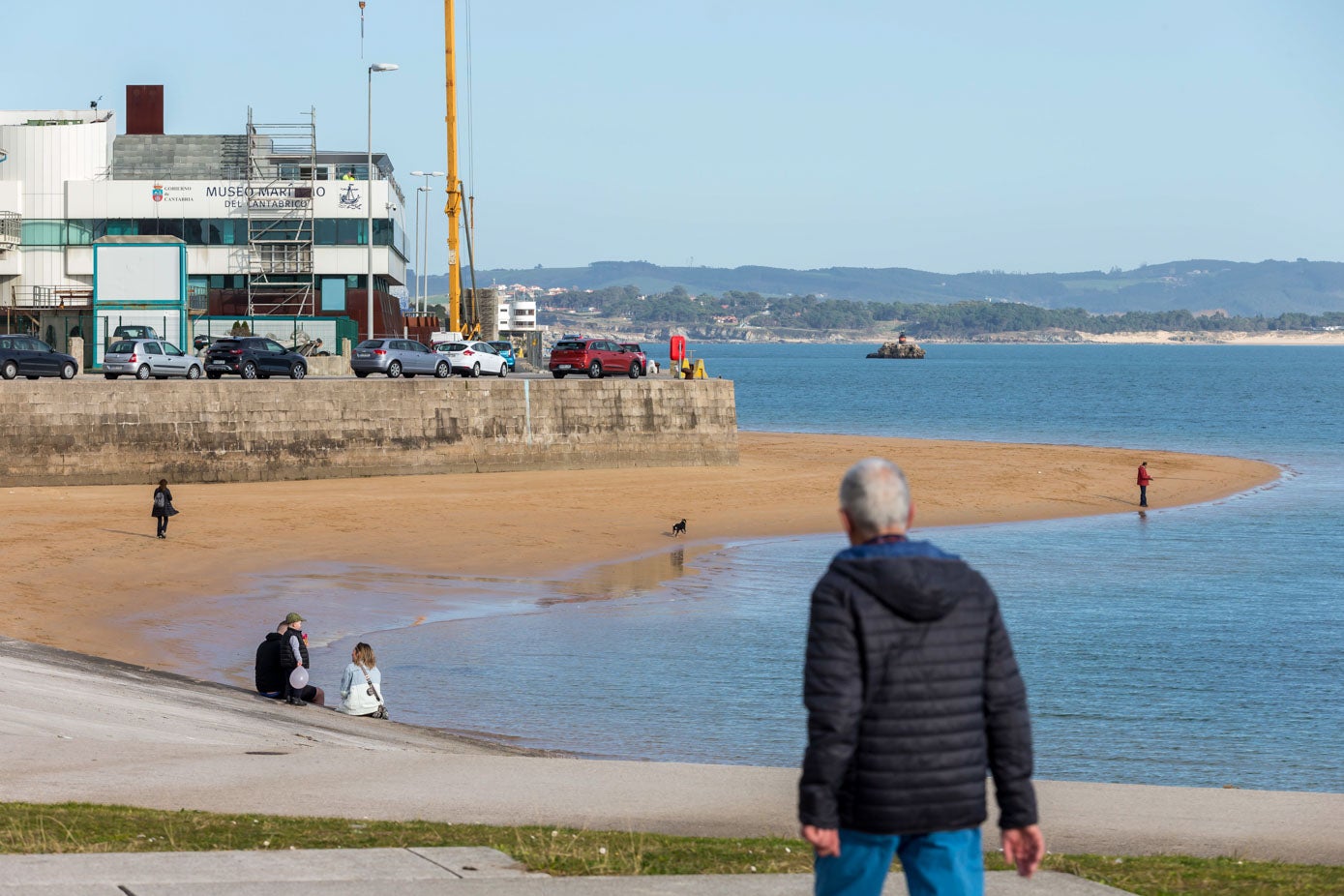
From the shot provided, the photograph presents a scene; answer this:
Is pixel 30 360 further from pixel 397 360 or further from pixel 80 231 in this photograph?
pixel 80 231

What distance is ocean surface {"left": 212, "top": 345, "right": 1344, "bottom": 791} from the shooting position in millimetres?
16594

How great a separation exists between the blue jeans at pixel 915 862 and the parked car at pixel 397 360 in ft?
144

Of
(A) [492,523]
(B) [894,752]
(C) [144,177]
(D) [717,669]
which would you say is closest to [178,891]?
(B) [894,752]

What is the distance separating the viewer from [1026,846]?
488 cm

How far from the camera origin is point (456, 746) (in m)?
14.8

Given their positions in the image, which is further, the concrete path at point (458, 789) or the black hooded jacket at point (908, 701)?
the concrete path at point (458, 789)

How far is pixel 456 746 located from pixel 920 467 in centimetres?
3966

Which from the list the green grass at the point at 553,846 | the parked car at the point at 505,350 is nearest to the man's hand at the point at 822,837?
the green grass at the point at 553,846

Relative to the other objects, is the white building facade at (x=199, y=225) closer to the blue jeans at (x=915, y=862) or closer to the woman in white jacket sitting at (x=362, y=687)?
the woman in white jacket sitting at (x=362, y=687)

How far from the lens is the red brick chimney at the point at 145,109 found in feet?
274

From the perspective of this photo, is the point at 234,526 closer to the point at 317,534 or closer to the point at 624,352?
the point at 317,534

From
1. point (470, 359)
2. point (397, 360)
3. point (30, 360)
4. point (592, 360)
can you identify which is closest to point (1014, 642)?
point (592, 360)

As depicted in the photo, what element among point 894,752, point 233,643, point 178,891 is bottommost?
point 233,643

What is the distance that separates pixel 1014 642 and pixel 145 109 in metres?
74.1
